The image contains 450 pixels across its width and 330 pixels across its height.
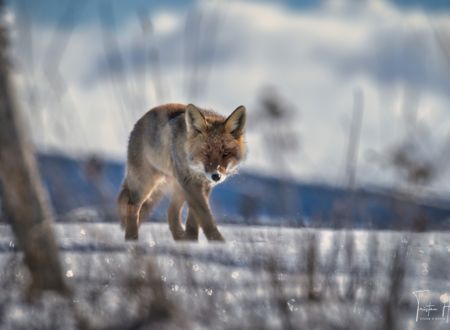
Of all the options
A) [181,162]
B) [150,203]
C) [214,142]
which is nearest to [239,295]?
[214,142]

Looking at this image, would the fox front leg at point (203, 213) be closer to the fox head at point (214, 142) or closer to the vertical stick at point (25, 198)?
the fox head at point (214, 142)

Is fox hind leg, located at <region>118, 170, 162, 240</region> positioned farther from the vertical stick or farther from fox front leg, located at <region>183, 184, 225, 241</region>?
the vertical stick

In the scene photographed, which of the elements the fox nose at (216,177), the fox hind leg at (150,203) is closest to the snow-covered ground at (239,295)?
the fox nose at (216,177)

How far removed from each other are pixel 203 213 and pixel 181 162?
2.73 ft

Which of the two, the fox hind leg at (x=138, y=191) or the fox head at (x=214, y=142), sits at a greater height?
the fox head at (x=214, y=142)

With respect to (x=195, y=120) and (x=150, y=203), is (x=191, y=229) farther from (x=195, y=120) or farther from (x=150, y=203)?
(x=195, y=120)

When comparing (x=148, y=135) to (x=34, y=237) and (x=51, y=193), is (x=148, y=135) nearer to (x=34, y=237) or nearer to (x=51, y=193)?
(x=34, y=237)

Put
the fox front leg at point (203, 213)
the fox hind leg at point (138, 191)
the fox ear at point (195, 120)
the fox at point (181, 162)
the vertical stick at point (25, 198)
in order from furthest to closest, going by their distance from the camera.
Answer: the fox hind leg at point (138, 191), the fox ear at point (195, 120), the fox at point (181, 162), the fox front leg at point (203, 213), the vertical stick at point (25, 198)

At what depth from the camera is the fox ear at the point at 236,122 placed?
24.2ft

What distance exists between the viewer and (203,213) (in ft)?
22.7

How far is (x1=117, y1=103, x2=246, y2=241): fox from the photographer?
714cm

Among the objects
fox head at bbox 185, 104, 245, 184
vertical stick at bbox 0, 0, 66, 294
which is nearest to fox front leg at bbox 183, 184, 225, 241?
fox head at bbox 185, 104, 245, 184

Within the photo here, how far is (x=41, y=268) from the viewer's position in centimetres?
402

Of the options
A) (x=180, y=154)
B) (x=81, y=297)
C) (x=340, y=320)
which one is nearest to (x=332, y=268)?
(x=340, y=320)
